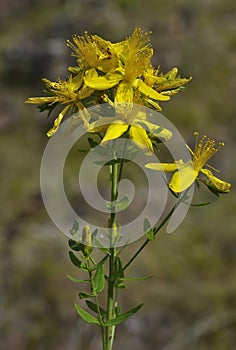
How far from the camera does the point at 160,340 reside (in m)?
4.25

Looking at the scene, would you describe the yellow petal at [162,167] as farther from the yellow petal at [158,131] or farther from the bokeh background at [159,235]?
the bokeh background at [159,235]

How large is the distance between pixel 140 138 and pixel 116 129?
58mm

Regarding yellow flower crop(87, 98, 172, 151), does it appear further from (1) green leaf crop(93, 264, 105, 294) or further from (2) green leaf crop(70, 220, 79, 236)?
(1) green leaf crop(93, 264, 105, 294)

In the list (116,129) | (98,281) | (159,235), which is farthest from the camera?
(159,235)

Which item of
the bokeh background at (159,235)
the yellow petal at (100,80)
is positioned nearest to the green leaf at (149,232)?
the yellow petal at (100,80)

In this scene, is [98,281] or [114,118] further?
[98,281]

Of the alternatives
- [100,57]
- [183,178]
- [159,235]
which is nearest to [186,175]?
[183,178]

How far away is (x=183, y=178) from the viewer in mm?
1559

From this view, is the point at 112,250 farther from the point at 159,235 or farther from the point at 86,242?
the point at 159,235

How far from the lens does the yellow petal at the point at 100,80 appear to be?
1514mm

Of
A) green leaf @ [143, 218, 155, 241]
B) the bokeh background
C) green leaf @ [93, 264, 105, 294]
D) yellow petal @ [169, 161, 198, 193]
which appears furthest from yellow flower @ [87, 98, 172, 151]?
the bokeh background

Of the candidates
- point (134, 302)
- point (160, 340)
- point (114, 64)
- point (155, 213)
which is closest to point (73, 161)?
point (155, 213)

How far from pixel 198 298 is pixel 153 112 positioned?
3.18 metres

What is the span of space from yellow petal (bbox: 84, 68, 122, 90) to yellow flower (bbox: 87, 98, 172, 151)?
0.22ft
